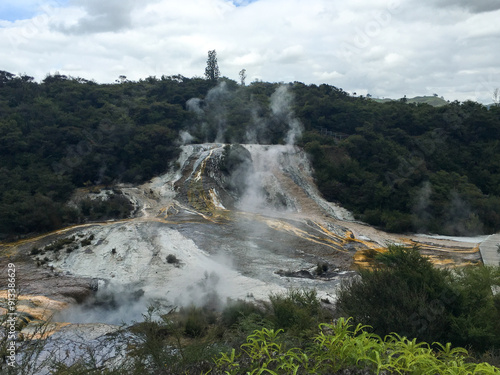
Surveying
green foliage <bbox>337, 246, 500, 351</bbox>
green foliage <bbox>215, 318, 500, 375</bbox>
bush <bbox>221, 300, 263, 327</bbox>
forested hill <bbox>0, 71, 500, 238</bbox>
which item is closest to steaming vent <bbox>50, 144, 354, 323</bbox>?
bush <bbox>221, 300, 263, 327</bbox>

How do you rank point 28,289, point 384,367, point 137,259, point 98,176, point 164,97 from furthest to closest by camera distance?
point 164,97 < point 98,176 < point 137,259 < point 28,289 < point 384,367

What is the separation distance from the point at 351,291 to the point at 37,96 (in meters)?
30.5

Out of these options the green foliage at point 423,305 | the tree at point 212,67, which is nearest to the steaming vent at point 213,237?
the green foliage at point 423,305

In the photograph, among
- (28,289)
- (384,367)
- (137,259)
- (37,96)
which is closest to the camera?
(384,367)

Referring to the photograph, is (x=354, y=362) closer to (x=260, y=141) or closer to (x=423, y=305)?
(x=423, y=305)

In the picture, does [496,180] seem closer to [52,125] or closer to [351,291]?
[351,291]

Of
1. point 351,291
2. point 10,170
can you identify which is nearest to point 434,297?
point 351,291

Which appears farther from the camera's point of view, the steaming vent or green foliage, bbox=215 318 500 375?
the steaming vent

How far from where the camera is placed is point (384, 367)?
106 inches

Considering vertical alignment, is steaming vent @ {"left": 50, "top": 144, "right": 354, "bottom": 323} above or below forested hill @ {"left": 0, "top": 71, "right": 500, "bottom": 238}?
below

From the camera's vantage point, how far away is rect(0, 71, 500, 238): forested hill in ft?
62.1

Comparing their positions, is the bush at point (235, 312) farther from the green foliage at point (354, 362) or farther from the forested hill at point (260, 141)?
the forested hill at point (260, 141)

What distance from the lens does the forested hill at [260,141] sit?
18.9 metres

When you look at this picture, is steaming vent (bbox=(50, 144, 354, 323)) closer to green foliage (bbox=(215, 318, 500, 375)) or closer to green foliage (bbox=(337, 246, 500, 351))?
green foliage (bbox=(337, 246, 500, 351))
